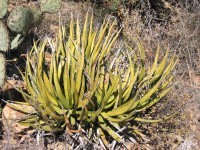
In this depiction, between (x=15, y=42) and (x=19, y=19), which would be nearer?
(x=19, y=19)

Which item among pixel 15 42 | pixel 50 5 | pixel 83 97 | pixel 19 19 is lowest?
pixel 83 97

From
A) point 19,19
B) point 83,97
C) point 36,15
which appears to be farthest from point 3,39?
point 83,97

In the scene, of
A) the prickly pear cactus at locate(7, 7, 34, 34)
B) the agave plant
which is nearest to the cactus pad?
the prickly pear cactus at locate(7, 7, 34, 34)

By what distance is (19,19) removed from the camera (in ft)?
12.6

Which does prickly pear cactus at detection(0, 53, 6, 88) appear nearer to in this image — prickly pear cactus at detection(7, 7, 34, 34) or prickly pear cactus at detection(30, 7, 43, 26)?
prickly pear cactus at detection(7, 7, 34, 34)

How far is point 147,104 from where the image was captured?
147 inches

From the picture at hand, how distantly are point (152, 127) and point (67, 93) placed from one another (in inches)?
45.0

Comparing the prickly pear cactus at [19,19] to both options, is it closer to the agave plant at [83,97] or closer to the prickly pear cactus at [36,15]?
the prickly pear cactus at [36,15]

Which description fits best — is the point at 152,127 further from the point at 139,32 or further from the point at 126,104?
the point at 139,32

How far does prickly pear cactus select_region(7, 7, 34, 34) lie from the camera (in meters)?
3.83

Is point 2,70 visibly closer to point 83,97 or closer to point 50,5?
point 83,97

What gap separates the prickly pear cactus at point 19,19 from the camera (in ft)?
12.6

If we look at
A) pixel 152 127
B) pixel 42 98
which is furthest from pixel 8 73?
pixel 152 127

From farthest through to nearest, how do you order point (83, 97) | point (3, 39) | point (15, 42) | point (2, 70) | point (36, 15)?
1. point (36, 15)
2. point (15, 42)
3. point (3, 39)
4. point (2, 70)
5. point (83, 97)
